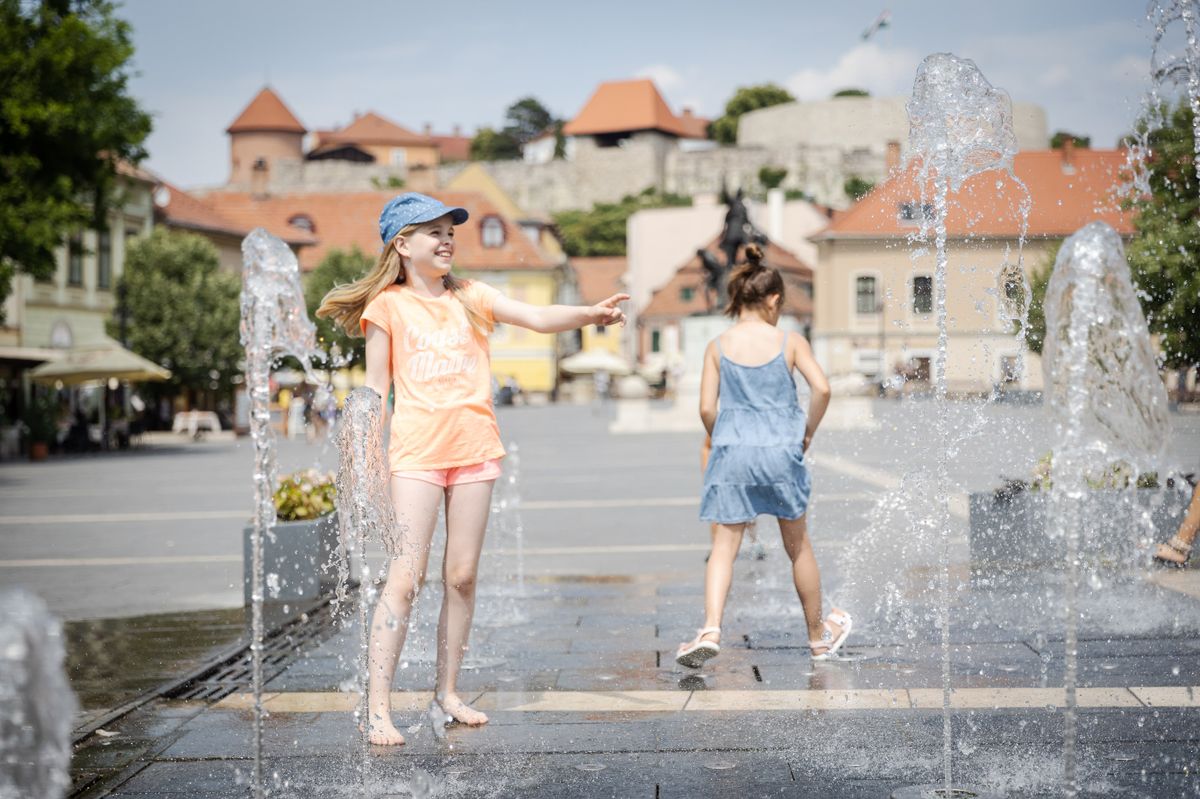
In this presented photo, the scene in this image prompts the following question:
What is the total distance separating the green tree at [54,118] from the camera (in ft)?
88.1

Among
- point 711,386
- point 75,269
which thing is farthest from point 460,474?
point 75,269

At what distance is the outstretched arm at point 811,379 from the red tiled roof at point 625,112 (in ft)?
410

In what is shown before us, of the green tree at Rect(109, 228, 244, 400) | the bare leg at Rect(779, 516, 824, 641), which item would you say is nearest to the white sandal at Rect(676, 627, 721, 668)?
the bare leg at Rect(779, 516, 824, 641)

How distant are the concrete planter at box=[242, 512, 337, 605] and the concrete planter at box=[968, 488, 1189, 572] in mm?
3834

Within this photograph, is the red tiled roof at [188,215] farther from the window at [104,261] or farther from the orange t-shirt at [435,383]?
the orange t-shirt at [435,383]

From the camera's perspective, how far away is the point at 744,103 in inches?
5256

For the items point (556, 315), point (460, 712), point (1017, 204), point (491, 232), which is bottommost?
point (460, 712)

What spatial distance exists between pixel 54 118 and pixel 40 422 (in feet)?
22.4

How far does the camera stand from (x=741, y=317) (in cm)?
627

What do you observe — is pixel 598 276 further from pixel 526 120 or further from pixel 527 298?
pixel 526 120

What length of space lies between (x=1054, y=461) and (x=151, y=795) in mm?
2830

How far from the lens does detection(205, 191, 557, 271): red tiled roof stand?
229 ft

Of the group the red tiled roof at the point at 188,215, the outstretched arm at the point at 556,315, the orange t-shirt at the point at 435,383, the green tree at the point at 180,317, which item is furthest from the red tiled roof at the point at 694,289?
the orange t-shirt at the point at 435,383

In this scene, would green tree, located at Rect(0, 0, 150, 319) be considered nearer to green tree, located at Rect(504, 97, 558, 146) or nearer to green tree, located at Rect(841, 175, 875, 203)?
green tree, located at Rect(841, 175, 875, 203)
